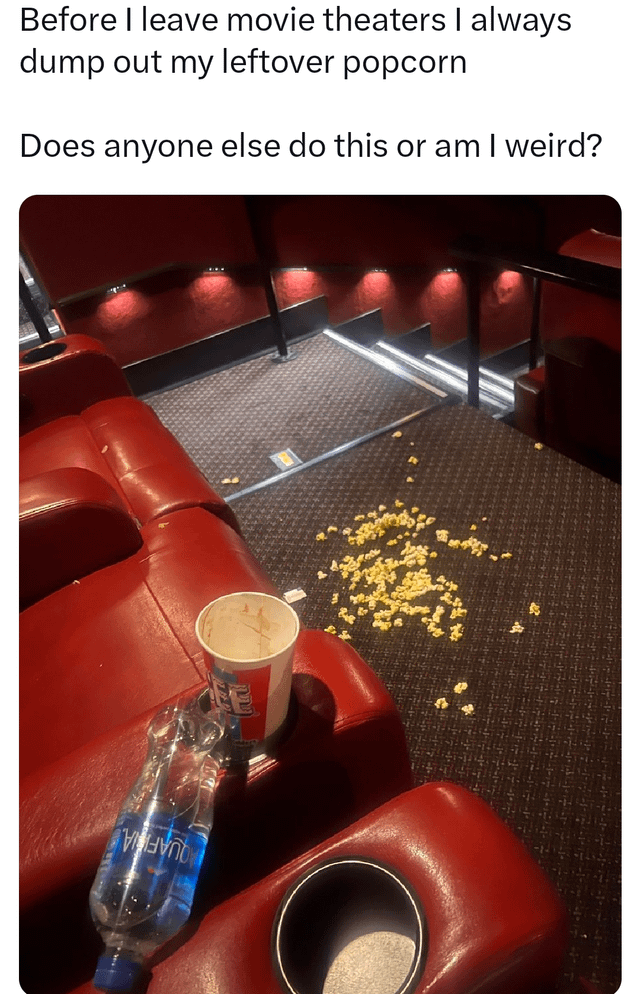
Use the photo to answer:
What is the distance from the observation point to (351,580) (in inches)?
94.1

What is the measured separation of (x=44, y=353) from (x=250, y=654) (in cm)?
200

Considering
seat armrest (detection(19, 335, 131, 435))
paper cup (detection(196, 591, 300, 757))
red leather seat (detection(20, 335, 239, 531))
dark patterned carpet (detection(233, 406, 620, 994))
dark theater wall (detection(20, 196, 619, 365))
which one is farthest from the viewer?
dark theater wall (detection(20, 196, 619, 365))

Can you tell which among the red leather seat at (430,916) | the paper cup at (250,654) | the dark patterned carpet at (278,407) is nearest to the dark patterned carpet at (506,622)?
the dark patterned carpet at (278,407)

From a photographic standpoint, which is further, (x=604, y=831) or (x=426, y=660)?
(x=426, y=660)

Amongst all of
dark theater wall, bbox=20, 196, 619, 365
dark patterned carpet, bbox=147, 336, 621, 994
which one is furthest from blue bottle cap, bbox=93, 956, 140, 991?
dark theater wall, bbox=20, 196, 619, 365

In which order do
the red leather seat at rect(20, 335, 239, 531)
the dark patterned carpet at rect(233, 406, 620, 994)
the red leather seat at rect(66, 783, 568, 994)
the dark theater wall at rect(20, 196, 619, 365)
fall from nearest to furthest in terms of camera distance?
1. the red leather seat at rect(66, 783, 568, 994)
2. the dark patterned carpet at rect(233, 406, 620, 994)
3. the red leather seat at rect(20, 335, 239, 531)
4. the dark theater wall at rect(20, 196, 619, 365)

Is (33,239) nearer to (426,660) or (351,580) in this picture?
(351,580)

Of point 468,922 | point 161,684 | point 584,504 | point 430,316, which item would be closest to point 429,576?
point 584,504

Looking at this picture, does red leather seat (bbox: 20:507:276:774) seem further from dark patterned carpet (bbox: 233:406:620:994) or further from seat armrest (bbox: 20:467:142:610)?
dark patterned carpet (bbox: 233:406:620:994)

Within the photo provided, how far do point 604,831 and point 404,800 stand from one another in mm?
851

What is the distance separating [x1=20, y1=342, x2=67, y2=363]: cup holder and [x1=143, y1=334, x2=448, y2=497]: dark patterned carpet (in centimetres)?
79

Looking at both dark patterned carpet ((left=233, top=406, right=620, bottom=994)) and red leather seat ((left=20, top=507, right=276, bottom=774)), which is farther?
dark patterned carpet ((left=233, top=406, right=620, bottom=994))

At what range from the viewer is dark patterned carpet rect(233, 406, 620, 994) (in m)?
1.66

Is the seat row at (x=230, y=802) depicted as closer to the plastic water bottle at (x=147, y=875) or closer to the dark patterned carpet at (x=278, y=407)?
the plastic water bottle at (x=147, y=875)
